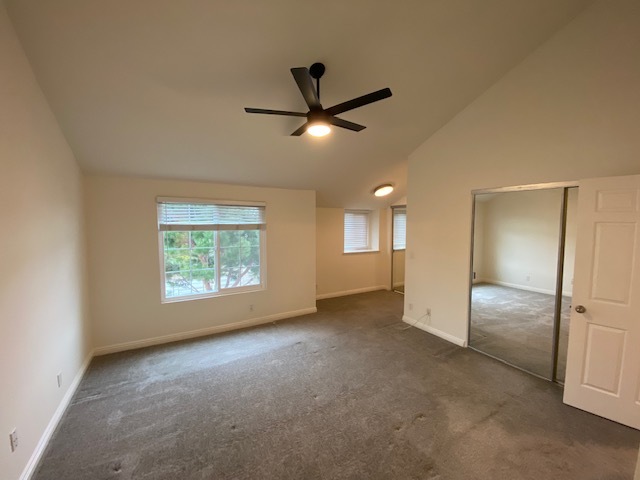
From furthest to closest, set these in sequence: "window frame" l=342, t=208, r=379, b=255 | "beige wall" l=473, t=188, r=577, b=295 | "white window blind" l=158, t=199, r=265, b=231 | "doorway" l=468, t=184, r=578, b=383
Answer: "window frame" l=342, t=208, r=379, b=255 < "white window blind" l=158, t=199, r=265, b=231 < "beige wall" l=473, t=188, r=577, b=295 < "doorway" l=468, t=184, r=578, b=383

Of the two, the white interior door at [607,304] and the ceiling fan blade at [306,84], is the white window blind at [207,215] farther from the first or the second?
the white interior door at [607,304]

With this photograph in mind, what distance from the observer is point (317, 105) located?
85.3 inches

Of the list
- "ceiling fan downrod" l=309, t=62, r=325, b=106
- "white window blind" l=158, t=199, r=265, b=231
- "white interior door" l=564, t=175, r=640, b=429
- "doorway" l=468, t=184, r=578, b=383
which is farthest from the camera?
"white window blind" l=158, t=199, r=265, b=231

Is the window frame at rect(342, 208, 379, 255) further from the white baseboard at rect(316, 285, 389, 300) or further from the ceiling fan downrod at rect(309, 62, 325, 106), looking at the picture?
the ceiling fan downrod at rect(309, 62, 325, 106)

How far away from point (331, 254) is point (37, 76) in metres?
4.85

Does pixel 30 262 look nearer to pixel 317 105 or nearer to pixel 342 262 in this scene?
pixel 317 105

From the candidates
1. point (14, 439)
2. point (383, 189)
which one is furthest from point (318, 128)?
point (383, 189)

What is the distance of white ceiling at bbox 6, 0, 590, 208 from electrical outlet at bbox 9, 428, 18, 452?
253cm

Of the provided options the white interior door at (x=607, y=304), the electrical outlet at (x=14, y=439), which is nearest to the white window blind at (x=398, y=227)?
the white interior door at (x=607, y=304)

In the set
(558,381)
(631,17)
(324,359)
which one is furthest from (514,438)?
(631,17)

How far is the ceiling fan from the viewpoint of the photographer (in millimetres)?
1899

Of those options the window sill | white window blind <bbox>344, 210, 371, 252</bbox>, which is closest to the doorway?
white window blind <bbox>344, 210, 371, 252</bbox>

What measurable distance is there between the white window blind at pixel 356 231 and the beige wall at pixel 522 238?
3.03 meters

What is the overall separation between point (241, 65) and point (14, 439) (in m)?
3.07
